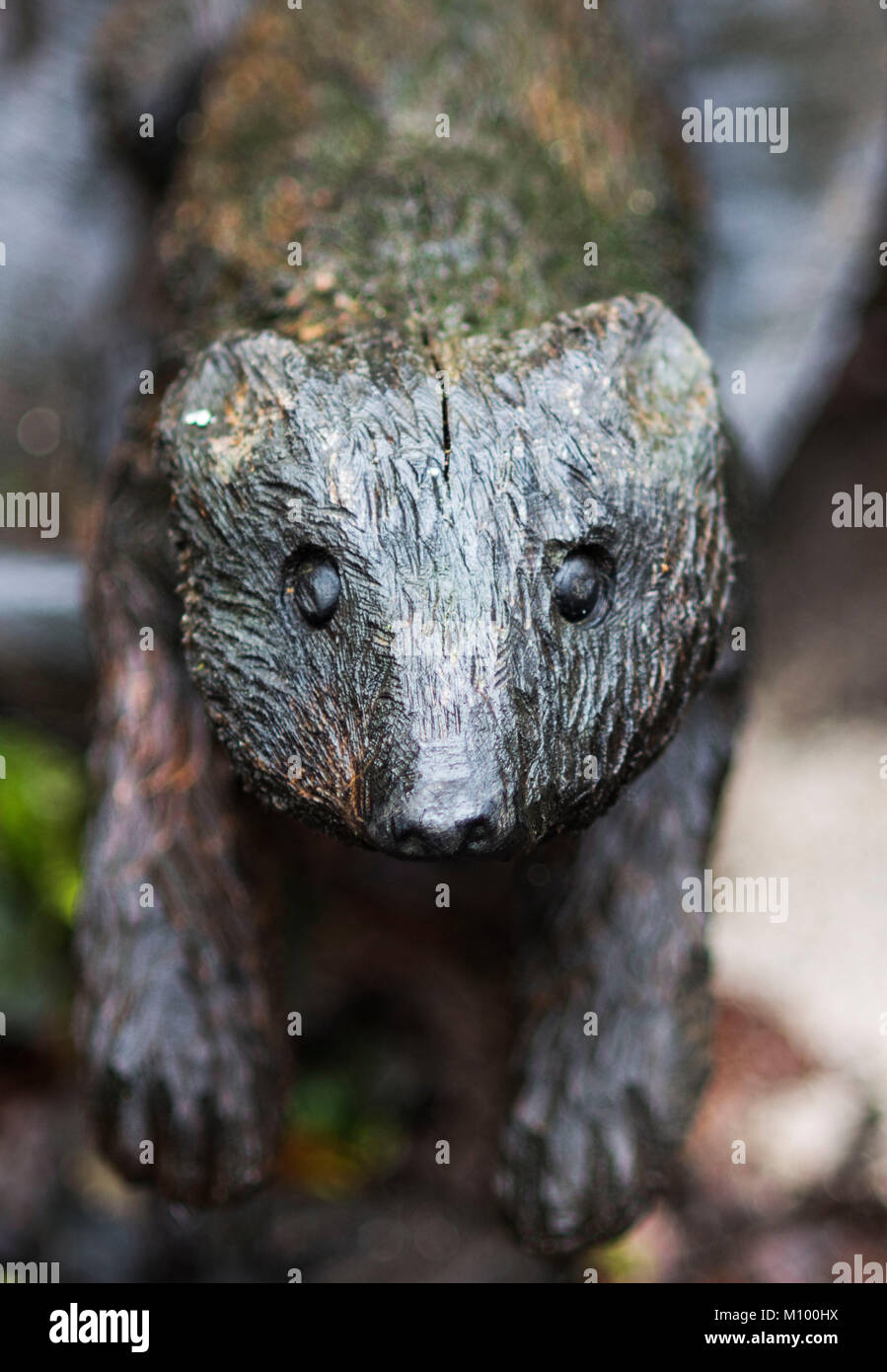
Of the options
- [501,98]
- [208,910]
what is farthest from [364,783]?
[501,98]

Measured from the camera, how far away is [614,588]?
5.64ft

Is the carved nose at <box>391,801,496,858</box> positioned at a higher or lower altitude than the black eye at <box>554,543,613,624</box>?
lower

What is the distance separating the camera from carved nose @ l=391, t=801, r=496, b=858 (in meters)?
1.51

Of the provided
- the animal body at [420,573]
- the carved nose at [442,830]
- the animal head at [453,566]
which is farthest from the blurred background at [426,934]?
the carved nose at [442,830]

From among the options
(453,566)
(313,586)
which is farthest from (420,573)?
(313,586)

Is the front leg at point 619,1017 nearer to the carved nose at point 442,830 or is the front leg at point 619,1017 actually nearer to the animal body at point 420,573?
the animal body at point 420,573

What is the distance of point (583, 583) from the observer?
169cm

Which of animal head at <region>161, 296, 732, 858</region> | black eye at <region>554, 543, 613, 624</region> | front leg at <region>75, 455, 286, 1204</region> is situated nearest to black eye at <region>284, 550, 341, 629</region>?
animal head at <region>161, 296, 732, 858</region>

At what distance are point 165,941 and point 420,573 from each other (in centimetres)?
92

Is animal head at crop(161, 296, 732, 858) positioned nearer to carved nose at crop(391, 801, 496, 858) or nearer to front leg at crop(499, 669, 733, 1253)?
carved nose at crop(391, 801, 496, 858)

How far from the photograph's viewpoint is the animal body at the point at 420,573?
5.35 ft

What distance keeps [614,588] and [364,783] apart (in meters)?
0.40

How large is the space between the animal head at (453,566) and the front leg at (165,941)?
45 centimetres
